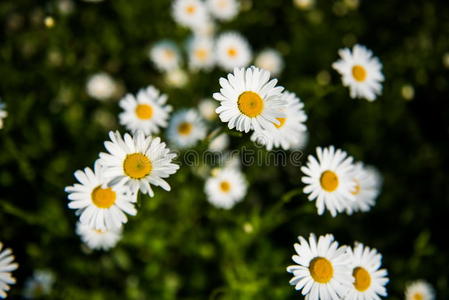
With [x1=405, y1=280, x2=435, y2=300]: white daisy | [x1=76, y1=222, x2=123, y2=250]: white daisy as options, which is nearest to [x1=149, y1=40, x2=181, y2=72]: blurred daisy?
[x1=76, y1=222, x2=123, y2=250]: white daisy

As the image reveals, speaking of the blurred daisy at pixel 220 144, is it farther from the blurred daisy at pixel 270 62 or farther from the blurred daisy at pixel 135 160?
the blurred daisy at pixel 135 160

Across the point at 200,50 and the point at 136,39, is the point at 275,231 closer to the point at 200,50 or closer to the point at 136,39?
the point at 200,50

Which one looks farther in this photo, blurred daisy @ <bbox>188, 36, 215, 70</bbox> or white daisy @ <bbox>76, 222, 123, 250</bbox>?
blurred daisy @ <bbox>188, 36, 215, 70</bbox>

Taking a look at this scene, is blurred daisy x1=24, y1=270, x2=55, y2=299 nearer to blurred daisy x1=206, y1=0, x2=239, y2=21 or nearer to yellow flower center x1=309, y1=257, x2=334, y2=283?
yellow flower center x1=309, y1=257, x2=334, y2=283

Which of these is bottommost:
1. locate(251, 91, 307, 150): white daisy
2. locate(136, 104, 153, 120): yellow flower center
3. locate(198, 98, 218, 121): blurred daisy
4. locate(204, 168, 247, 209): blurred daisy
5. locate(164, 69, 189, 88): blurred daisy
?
locate(251, 91, 307, 150): white daisy

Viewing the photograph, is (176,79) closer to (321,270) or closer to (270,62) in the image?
(270,62)

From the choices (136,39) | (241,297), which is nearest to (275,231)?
(241,297)
